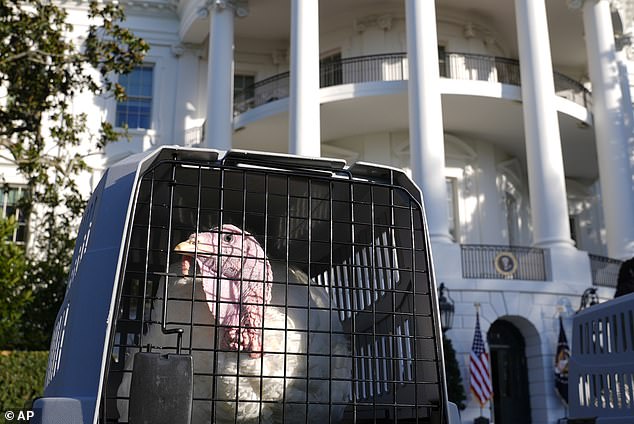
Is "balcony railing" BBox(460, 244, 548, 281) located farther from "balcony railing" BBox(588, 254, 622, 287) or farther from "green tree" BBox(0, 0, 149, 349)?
"green tree" BBox(0, 0, 149, 349)

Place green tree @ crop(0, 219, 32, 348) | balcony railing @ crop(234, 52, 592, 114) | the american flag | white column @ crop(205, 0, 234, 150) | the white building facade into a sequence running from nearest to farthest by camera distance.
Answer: green tree @ crop(0, 219, 32, 348) → the american flag → the white building facade → white column @ crop(205, 0, 234, 150) → balcony railing @ crop(234, 52, 592, 114)

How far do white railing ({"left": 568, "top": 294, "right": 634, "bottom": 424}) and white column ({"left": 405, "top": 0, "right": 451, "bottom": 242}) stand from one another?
41.4ft

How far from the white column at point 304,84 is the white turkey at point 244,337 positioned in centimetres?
1405

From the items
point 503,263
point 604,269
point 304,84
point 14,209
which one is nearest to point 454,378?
point 503,263

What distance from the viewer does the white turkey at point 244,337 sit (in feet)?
12.3

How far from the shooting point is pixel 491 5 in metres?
22.4

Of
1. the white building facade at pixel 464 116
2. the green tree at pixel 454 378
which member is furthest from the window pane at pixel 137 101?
the green tree at pixel 454 378

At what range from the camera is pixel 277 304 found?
13.7 feet

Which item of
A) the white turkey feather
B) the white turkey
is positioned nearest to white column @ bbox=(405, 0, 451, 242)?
the white turkey feather

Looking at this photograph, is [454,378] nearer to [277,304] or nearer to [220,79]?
[220,79]

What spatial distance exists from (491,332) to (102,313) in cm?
1635

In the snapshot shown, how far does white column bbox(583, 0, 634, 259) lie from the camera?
20.5 metres

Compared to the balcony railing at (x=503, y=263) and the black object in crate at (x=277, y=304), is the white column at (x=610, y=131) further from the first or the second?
the black object in crate at (x=277, y=304)

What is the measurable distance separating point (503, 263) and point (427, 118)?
13.3 ft
